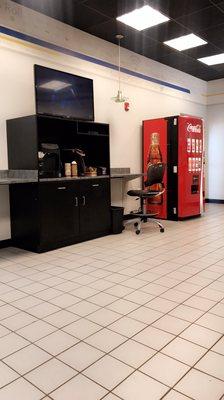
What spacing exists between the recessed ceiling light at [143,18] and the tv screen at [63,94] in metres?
1.12

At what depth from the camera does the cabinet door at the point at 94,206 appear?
499cm

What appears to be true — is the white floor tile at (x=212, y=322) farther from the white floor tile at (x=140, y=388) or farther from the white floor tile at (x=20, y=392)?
the white floor tile at (x=20, y=392)

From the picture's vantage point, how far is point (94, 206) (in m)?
5.18

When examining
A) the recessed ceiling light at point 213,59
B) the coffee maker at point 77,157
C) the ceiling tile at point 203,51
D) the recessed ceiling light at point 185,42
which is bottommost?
the coffee maker at point 77,157

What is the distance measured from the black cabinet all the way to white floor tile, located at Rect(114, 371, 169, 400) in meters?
2.84

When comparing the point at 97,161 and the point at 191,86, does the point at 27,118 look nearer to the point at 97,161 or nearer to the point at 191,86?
the point at 97,161

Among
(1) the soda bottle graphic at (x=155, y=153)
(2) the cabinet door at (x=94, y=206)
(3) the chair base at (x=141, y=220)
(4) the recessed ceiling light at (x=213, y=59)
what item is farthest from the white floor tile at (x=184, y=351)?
(4) the recessed ceiling light at (x=213, y=59)

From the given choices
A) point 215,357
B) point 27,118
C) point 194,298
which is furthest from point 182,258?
point 27,118

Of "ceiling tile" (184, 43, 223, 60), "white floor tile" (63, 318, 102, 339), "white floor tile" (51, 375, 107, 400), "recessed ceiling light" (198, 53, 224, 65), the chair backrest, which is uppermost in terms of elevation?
"recessed ceiling light" (198, 53, 224, 65)

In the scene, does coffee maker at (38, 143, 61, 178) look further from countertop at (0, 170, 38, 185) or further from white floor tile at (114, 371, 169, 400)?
white floor tile at (114, 371, 169, 400)

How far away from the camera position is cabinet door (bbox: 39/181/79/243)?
4391 millimetres

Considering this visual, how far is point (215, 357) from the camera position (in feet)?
6.54

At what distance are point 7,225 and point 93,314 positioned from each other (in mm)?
2610

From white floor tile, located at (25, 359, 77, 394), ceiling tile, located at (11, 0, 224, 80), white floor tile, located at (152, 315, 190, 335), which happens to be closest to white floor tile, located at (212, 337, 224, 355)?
white floor tile, located at (152, 315, 190, 335)
